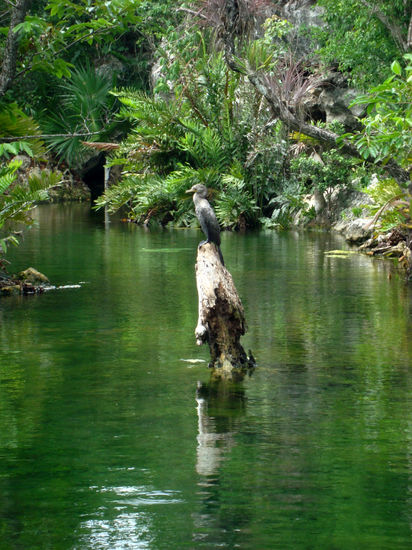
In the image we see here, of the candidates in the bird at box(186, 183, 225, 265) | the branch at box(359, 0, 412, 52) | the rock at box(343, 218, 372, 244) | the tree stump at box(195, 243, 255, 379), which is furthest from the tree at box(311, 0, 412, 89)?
the tree stump at box(195, 243, 255, 379)

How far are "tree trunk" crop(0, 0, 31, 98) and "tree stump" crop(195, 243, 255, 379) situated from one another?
7.41 feet

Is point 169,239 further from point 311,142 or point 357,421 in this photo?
point 357,421

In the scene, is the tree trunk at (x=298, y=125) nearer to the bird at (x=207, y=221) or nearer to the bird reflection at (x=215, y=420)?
the bird at (x=207, y=221)

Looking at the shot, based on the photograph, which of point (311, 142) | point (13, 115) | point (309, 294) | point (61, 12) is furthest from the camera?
point (311, 142)

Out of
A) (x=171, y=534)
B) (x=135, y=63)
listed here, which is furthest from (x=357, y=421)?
(x=135, y=63)

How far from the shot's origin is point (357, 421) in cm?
658

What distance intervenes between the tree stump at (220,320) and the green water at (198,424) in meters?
0.21

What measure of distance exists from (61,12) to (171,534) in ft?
15.0

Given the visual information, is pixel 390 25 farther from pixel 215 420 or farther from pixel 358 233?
pixel 215 420

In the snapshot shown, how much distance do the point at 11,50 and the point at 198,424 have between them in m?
3.70

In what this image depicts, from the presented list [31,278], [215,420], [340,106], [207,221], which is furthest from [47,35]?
[340,106]

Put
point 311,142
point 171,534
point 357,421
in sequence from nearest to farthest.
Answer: point 171,534 → point 357,421 → point 311,142

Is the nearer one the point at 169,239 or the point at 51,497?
the point at 51,497

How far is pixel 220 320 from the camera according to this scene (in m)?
7.95
